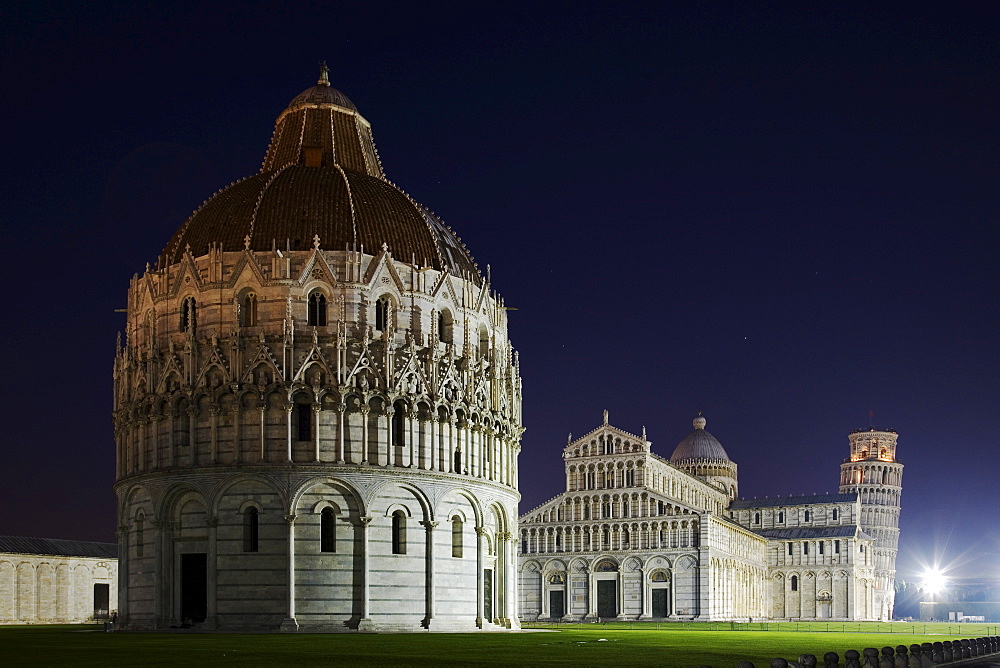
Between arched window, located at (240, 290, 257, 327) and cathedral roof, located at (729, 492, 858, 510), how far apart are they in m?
119

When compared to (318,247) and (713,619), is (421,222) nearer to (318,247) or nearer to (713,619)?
(318,247)

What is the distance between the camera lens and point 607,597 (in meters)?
139

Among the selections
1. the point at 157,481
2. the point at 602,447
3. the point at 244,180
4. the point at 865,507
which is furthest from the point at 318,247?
the point at 865,507

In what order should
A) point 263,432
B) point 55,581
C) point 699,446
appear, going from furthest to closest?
point 699,446 < point 55,581 < point 263,432

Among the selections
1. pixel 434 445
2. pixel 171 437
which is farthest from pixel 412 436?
pixel 171 437

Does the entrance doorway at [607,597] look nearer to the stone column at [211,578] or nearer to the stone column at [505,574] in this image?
the stone column at [505,574]

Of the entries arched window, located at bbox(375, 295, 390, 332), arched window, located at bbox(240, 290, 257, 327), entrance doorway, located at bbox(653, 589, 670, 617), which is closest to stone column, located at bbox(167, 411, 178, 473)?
arched window, located at bbox(240, 290, 257, 327)

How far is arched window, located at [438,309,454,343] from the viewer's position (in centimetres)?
7100

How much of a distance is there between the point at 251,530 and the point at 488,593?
50.1 ft

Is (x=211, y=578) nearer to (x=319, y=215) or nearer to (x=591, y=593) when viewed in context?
(x=319, y=215)

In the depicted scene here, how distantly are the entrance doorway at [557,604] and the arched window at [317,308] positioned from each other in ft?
263

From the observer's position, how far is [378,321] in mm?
68188

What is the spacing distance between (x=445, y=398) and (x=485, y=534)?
828cm

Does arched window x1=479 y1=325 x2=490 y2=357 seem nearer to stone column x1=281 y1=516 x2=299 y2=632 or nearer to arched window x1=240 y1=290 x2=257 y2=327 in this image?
arched window x1=240 y1=290 x2=257 y2=327
